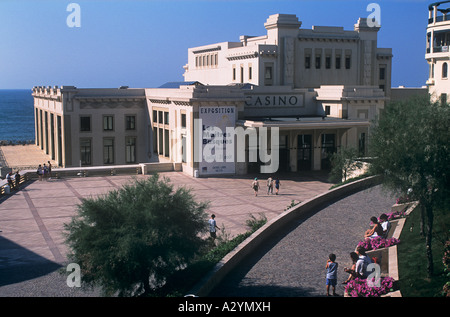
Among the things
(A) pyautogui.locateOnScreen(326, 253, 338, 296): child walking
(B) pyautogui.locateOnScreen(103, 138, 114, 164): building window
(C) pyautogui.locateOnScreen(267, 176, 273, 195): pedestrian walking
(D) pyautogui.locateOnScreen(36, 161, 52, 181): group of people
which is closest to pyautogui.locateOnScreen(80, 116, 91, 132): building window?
(B) pyautogui.locateOnScreen(103, 138, 114, 164): building window

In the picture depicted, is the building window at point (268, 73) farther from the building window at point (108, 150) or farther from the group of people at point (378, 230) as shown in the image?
the group of people at point (378, 230)

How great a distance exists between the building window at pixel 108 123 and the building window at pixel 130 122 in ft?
4.65

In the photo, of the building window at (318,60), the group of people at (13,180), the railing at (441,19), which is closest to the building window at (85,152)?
the group of people at (13,180)

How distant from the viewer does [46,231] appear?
27.5m

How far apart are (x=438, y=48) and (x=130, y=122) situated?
1270 inches

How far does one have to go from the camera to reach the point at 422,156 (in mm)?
17703

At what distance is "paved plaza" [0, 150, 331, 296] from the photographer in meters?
21.0

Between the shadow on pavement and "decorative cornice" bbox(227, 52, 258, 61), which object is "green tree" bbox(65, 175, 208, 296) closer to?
the shadow on pavement

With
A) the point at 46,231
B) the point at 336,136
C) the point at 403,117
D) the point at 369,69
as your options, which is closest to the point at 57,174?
the point at 46,231

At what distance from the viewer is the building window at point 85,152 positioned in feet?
180

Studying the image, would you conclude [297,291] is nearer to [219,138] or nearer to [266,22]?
[219,138]

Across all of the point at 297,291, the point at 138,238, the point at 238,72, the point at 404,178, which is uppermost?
the point at 238,72

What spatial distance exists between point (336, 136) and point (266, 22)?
62.1 feet

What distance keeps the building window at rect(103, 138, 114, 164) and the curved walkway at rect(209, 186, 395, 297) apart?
32118 millimetres
